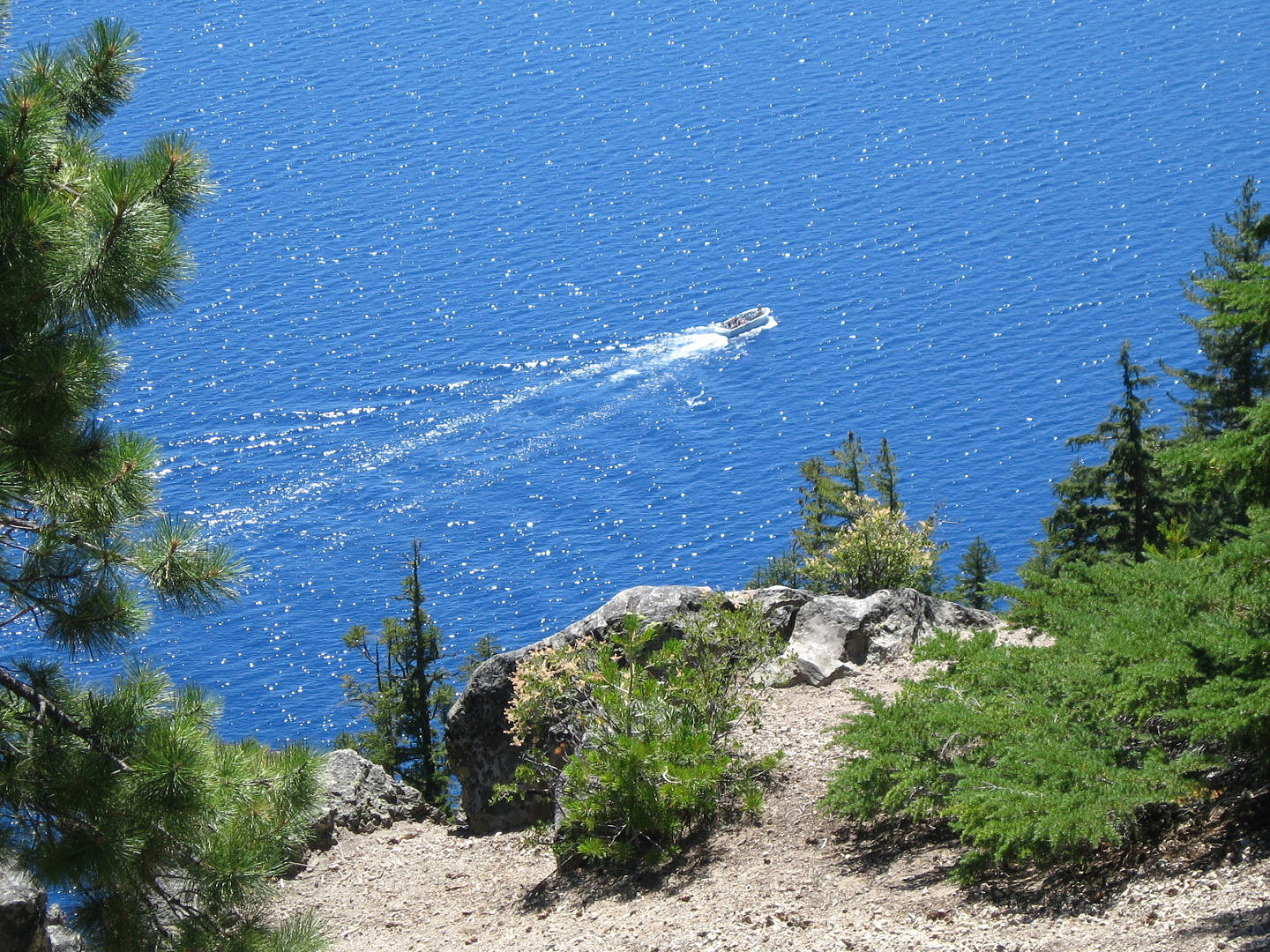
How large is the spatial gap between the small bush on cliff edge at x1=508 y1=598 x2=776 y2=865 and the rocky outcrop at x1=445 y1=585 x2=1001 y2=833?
1.56 metres

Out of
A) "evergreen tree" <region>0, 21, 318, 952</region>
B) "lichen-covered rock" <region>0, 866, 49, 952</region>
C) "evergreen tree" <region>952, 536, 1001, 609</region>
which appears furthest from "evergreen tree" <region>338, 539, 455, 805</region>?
"evergreen tree" <region>0, 21, 318, 952</region>

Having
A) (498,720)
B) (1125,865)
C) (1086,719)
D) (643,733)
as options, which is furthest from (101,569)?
(498,720)

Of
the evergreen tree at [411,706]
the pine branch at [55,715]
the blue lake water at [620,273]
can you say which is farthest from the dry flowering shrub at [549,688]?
the blue lake water at [620,273]

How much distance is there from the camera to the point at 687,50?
117562 mm

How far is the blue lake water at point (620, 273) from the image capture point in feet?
208

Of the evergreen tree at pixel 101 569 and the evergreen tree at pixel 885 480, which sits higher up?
the evergreen tree at pixel 885 480

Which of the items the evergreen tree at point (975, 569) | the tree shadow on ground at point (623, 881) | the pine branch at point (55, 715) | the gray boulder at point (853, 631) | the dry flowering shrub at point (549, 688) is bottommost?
the tree shadow on ground at point (623, 881)

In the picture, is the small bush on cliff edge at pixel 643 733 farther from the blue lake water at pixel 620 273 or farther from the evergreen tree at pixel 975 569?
the blue lake water at pixel 620 273

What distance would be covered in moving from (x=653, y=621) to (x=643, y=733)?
367 cm

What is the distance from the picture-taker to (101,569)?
9.90m

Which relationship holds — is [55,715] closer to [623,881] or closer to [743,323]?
[623,881]

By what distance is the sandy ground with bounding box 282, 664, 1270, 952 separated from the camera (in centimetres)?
969

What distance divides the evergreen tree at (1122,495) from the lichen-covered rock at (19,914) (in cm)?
2535

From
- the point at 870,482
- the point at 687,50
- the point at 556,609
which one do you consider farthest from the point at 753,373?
the point at 687,50
